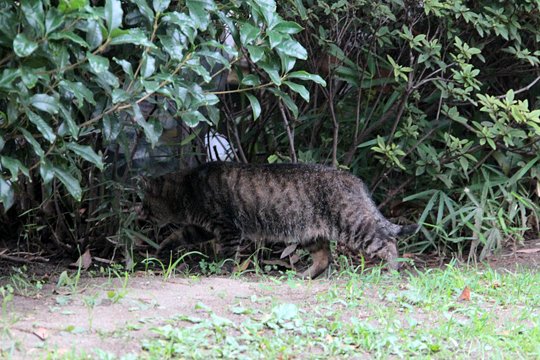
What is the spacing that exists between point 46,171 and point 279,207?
2.95 meters

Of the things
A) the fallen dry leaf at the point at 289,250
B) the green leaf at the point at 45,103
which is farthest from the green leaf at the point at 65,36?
the fallen dry leaf at the point at 289,250

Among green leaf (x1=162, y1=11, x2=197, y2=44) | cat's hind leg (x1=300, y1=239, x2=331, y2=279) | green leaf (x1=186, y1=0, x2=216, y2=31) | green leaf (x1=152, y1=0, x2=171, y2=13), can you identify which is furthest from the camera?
cat's hind leg (x1=300, y1=239, x2=331, y2=279)

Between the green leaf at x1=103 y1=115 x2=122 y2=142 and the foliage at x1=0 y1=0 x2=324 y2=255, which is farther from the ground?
the foliage at x1=0 y1=0 x2=324 y2=255

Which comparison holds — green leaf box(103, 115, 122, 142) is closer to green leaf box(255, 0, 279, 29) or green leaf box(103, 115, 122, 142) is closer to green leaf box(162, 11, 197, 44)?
green leaf box(162, 11, 197, 44)

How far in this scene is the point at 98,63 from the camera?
4.26 meters

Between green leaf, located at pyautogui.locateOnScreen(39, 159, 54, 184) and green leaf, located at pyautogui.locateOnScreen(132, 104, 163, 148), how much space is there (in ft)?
1.90

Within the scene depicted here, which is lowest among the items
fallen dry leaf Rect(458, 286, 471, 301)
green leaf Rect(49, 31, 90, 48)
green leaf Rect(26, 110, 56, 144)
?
fallen dry leaf Rect(458, 286, 471, 301)

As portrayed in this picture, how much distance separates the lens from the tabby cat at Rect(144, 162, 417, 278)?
719 centimetres

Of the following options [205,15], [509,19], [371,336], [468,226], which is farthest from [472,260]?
[205,15]

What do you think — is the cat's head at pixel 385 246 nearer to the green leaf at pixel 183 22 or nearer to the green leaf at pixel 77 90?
the green leaf at pixel 183 22

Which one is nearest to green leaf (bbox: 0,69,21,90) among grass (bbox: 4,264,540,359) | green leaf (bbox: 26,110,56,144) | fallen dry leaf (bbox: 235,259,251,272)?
green leaf (bbox: 26,110,56,144)

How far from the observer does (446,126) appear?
8211 millimetres

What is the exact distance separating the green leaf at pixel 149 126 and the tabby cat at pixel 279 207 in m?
2.24

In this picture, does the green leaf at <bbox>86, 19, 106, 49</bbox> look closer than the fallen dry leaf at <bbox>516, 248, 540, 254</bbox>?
Yes
